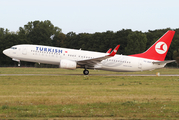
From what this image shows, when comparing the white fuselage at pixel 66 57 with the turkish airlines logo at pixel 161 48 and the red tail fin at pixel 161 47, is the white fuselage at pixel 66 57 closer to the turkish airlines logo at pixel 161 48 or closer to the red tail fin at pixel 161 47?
the red tail fin at pixel 161 47

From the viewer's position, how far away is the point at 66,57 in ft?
122

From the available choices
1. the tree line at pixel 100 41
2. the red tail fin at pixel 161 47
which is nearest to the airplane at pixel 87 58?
the red tail fin at pixel 161 47

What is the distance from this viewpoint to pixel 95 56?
38.5 meters

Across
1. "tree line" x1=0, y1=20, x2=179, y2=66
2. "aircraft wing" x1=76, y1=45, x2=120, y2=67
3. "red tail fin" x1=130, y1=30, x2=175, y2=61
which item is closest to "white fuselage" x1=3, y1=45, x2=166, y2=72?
"aircraft wing" x1=76, y1=45, x2=120, y2=67

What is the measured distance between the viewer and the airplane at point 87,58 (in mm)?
36500

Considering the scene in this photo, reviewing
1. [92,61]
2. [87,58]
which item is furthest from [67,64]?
[87,58]

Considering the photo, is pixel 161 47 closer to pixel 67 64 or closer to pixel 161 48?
pixel 161 48

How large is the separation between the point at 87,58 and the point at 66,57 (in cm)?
303

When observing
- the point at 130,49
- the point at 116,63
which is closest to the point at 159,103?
the point at 116,63

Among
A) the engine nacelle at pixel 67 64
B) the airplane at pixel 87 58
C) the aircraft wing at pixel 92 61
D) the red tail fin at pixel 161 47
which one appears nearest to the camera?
the engine nacelle at pixel 67 64

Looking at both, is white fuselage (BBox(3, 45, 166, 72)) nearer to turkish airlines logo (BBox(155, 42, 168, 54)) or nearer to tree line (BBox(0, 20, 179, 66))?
turkish airlines logo (BBox(155, 42, 168, 54))

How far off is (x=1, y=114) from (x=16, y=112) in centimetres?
68

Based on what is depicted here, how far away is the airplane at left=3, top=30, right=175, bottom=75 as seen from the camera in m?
36.5

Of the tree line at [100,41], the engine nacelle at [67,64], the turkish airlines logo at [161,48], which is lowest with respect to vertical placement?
the engine nacelle at [67,64]
